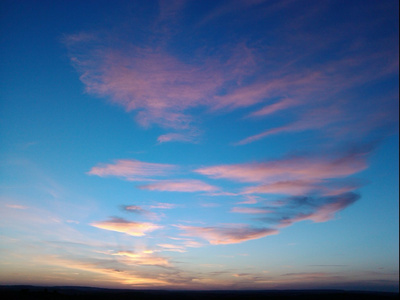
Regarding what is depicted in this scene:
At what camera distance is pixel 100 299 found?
55.1 m

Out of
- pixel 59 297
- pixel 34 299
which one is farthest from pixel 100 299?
pixel 34 299

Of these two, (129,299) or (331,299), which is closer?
(129,299)

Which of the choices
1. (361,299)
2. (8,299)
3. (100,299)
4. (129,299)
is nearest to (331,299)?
(361,299)

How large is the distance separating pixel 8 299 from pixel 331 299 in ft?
233

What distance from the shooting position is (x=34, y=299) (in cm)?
4612

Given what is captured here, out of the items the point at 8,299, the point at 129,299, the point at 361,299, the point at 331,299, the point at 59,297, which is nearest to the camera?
the point at 8,299

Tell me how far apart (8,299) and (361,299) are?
271ft

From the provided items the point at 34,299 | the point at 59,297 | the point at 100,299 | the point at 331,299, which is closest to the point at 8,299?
the point at 34,299

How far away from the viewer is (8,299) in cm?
4381

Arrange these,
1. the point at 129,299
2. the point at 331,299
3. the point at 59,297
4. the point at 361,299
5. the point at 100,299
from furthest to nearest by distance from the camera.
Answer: the point at 361,299, the point at 331,299, the point at 129,299, the point at 100,299, the point at 59,297

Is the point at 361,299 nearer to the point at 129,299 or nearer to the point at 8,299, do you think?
the point at 129,299

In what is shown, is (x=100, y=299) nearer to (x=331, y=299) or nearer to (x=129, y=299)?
(x=129, y=299)

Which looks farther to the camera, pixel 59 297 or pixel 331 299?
pixel 331 299

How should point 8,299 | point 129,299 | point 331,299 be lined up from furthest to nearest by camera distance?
point 331,299
point 129,299
point 8,299
